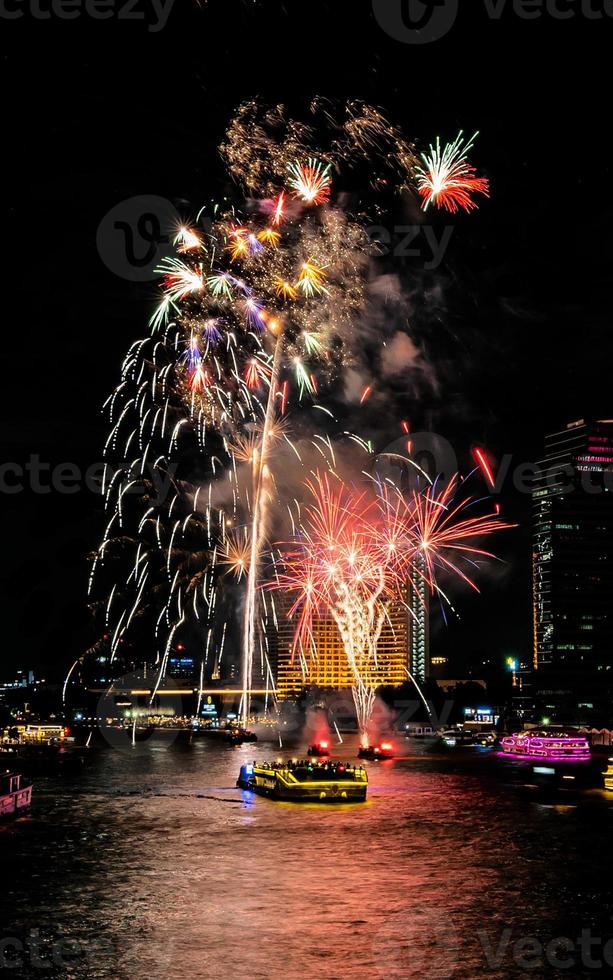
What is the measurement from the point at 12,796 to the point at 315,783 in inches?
549

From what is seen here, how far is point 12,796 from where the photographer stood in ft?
143

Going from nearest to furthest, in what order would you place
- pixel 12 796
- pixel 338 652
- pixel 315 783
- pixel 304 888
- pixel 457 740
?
pixel 304 888, pixel 12 796, pixel 315 783, pixel 457 740, pixel 338 652

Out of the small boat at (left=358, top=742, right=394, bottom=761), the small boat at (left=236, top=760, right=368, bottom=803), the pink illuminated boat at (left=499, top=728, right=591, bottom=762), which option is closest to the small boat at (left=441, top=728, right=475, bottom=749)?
the pink illuminated boat at (left=499, top=728, right=591, bottom=762)

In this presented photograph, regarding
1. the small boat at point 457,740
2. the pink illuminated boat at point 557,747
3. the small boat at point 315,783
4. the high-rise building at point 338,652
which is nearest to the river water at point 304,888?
the small boat at point 315,783

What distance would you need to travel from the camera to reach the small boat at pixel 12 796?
42688mm

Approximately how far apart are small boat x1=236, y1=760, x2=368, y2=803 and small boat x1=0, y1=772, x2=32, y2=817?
1161cm

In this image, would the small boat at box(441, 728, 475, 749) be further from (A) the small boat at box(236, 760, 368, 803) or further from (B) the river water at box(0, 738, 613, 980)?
(A) the small boat at box(236, 760, 368, 803)

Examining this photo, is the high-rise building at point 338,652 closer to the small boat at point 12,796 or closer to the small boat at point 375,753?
the small boat at point 375,753

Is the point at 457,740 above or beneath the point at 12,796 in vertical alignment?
beneath

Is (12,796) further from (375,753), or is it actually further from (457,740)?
(457,740)

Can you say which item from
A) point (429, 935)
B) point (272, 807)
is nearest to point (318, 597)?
point (272, 807)

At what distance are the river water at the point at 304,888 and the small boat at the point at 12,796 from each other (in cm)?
75

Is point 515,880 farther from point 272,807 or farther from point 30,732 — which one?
point 30,732

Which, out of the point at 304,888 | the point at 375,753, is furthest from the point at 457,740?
the point at 304,888
